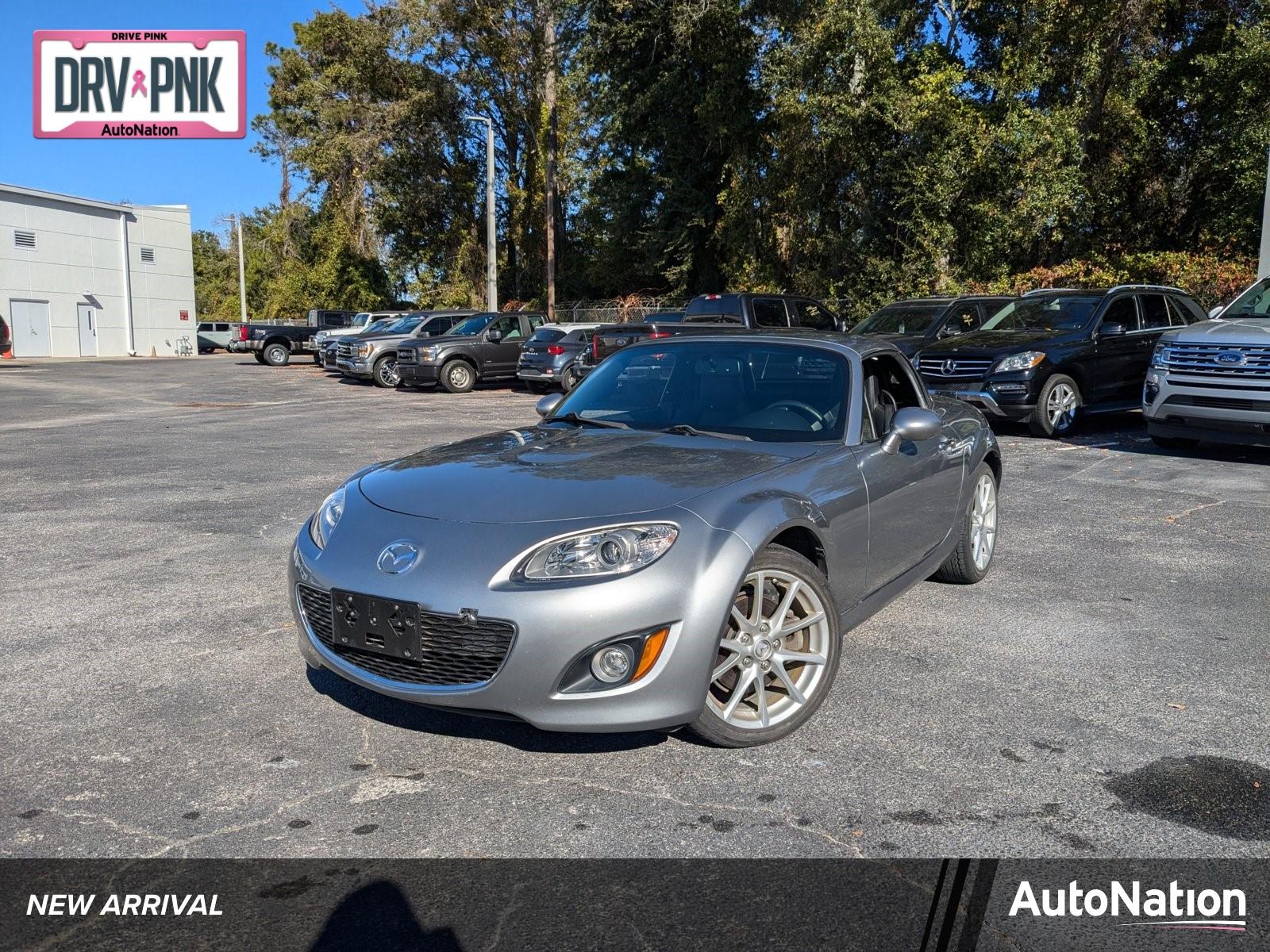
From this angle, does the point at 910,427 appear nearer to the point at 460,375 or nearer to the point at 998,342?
the point at 998,342

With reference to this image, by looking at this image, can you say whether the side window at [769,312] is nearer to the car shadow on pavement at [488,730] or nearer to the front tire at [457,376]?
the front tire at [457,376]

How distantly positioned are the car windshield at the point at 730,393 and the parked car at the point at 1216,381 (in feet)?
22.8

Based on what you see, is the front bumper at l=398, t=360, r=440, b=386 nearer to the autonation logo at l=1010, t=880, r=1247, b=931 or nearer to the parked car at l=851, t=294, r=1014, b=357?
the parked car at l=851, t=294, r=1014, b=357

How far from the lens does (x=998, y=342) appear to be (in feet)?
42.2

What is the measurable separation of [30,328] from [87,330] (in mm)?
2697

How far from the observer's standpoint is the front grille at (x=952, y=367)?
12625 millimetres

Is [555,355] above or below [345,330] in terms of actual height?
below

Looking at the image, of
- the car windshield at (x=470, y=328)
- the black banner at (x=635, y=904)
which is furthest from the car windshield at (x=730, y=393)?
the car windshield at (x=470, y=328)

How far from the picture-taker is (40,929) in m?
2.57

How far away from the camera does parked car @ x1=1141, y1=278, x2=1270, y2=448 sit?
9758 mm

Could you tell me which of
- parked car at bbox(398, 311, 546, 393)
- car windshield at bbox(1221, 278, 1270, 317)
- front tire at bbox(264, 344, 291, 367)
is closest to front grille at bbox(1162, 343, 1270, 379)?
car windshield at bbox(1221, 278, 1270, 317)

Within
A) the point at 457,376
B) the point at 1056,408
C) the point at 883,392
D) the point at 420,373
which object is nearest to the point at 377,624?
the point at 883,392

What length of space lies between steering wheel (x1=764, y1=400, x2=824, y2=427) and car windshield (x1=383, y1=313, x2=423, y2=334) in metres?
22.1

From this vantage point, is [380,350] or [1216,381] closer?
[1216,381]
